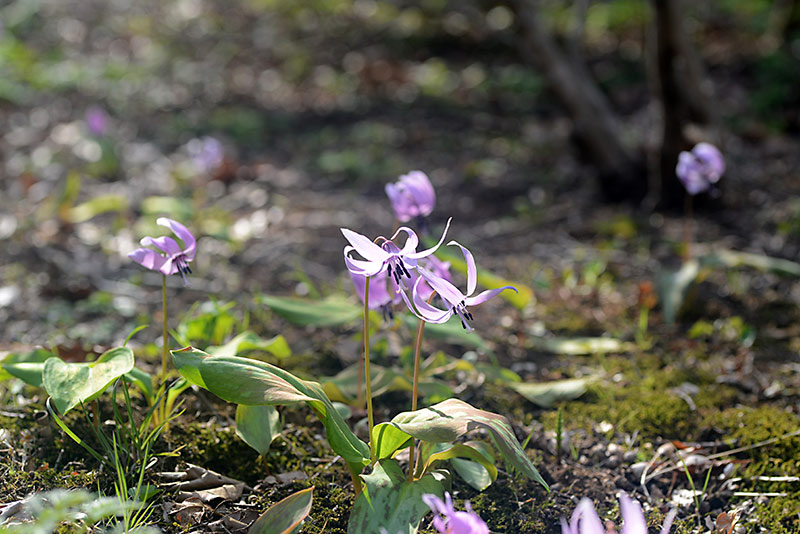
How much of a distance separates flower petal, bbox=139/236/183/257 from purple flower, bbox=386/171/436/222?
0.60m

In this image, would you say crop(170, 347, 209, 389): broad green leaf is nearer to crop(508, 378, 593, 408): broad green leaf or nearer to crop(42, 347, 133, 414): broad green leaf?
crop(42, 347, 133, 414): broad green leaf

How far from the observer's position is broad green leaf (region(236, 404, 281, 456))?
1.73 metres

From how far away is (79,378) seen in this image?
5.39 ft

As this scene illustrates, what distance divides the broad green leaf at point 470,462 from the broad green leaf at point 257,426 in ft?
1.29

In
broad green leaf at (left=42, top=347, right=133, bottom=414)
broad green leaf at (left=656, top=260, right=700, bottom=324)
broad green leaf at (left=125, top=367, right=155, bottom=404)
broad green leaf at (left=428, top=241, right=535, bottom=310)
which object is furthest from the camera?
broad green leaf at (left=656, top=260, right=700, bottom=324)

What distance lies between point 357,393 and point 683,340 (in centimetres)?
132

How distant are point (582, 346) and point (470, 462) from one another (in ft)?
2.90

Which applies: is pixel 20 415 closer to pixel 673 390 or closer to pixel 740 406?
pixel 673 390

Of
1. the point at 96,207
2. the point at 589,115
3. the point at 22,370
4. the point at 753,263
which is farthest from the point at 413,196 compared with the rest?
the point at 589,115

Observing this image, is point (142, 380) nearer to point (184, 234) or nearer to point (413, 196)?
point (184, 234)

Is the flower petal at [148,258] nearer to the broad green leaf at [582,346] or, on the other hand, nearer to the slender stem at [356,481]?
the slender stem at [356,481]

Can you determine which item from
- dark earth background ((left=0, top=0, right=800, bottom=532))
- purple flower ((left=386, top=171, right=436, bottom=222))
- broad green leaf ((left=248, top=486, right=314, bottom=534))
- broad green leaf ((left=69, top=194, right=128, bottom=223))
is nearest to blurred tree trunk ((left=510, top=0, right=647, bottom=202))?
dark earth background ((left=0, top=0, right=800, bottom=532))

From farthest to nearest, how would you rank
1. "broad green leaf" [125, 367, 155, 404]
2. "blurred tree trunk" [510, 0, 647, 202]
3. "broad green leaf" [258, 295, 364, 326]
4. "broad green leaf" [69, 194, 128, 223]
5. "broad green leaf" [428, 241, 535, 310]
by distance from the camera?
"blurred tree trunk" [510, 0, 647, 202] → "broad green leaf" [69, 194, 128, 223] → "broad green leaf" [428, 241, 535, 310] → "broad green leaf" [258, 295, 364, 326] → "broad green leaf" [125, 367, 155, 404]

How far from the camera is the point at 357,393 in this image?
6.98 ft
